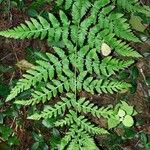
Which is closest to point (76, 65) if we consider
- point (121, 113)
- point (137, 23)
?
point (121, 113)

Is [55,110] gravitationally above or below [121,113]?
above

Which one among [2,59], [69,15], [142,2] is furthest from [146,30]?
[2,59]

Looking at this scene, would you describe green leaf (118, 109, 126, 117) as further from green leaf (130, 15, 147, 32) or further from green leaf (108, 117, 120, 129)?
green leaf (130, 15, 147, 32)

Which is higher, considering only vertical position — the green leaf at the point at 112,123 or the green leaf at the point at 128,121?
Result: the green leaf at the point at 112,123

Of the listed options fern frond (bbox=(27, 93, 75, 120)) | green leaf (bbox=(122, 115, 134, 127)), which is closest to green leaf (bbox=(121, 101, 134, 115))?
green leaf (bbox=(122, 115, 134, 127))

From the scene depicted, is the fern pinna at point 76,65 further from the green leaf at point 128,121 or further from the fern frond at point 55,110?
the green leaf at point 128,121

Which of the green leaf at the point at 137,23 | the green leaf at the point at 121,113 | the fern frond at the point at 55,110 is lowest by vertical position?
the green leaf at the point at 121,113

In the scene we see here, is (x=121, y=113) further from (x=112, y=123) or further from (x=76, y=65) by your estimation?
(x=76, y=65)

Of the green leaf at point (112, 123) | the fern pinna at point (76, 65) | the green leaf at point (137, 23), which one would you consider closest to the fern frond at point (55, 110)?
the fern pinna at point (76, 65)

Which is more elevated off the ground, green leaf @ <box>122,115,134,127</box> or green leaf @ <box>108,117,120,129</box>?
green leaf @ <box>108,117,120,129</box>

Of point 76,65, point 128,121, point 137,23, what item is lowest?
point 128,121

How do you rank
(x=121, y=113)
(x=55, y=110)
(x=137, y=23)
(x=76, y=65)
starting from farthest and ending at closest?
(x=137, y=23) → (x=121, y=113) → (x=76, y=65) → (x=55, y=110)

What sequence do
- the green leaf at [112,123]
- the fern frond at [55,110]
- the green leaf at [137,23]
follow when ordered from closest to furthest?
1. the fern frond at [55,110]
2. the green leaf at [112,123]
3. the green leaf at [137,23]
